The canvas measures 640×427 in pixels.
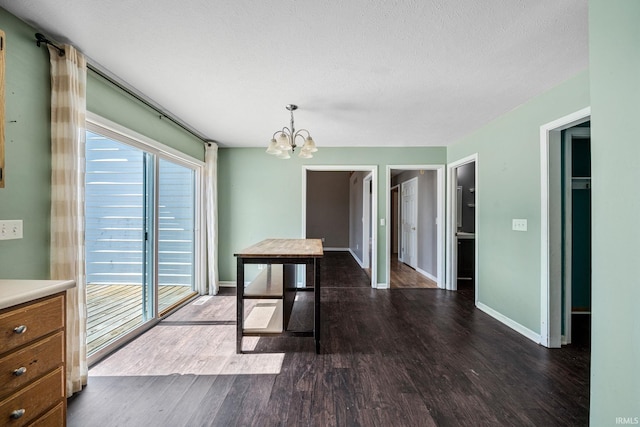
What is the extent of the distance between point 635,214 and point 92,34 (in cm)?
289

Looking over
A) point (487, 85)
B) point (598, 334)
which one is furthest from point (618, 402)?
point (487, 85)

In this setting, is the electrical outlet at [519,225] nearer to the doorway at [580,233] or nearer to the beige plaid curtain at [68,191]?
the doorway at [580,233]

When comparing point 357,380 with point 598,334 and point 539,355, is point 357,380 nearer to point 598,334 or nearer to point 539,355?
point 598,334

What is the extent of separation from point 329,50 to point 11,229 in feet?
7.07

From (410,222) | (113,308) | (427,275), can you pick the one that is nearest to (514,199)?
(427,275)

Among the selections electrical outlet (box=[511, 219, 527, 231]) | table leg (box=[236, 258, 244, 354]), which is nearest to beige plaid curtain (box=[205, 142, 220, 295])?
table leg (box=[236, 258, 244, 354])

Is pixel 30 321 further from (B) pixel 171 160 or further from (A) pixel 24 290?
(B) pixel 171 160

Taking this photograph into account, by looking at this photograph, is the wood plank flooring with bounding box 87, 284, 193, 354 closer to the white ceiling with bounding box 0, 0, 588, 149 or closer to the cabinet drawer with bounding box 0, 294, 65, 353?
the cabinet drawer with bounding box 0, 294, 65, 353

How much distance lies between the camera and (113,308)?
115 inches

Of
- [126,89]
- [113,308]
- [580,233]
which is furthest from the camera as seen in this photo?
[580,233]

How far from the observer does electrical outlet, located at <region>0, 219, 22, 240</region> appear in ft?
4.71

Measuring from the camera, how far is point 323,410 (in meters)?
1.59

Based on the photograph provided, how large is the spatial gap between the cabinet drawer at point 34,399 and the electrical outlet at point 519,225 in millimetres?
3534

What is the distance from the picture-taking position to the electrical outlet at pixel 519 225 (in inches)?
104
